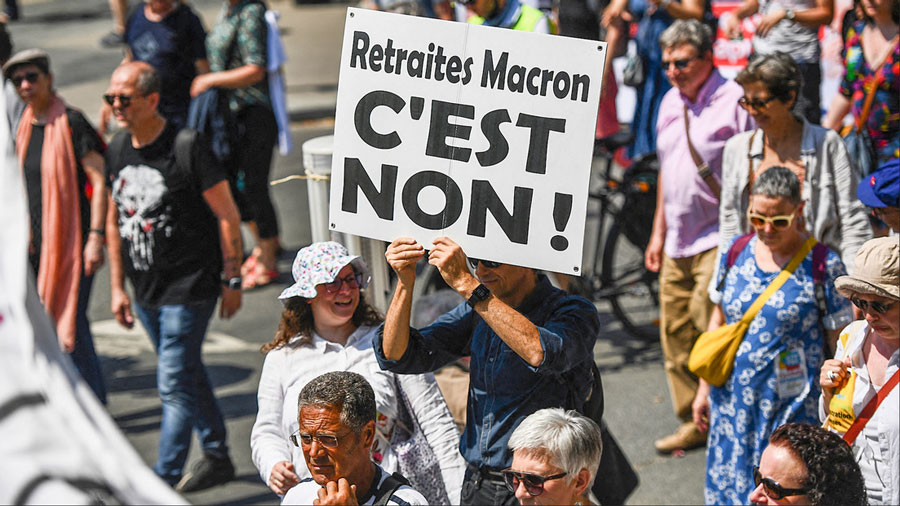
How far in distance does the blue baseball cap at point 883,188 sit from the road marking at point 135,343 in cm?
408

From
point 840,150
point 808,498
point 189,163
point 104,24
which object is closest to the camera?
point 808,498

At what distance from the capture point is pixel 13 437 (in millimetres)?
1415

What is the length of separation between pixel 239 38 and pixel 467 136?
4.56m

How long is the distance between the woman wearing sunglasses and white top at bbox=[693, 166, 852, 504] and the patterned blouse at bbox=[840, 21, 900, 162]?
4.85 feet

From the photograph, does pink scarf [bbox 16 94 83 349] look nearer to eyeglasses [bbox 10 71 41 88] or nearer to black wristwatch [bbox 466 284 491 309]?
eyeglasses [bbox 10 71 41 88]

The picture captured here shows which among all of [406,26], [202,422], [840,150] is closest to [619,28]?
[840,150]

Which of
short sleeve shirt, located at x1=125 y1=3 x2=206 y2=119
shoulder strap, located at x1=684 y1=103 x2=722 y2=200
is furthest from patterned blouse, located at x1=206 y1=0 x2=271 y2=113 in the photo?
shoulder strap, located at x1=684 y1=103 x2=722 y2=200

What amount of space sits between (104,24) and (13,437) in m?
21.4

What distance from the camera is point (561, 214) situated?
3182 millimetres

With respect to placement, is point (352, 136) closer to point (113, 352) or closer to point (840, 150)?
point (840, 150)

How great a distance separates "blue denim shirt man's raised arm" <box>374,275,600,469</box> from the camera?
3316mm

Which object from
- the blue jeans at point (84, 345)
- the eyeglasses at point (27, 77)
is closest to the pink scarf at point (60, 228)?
the blue jeans at point (84, 345)

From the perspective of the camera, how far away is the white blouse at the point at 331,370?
3.64 meters

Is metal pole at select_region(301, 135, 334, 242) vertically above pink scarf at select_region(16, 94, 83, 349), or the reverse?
metal pole at select_region(301, 135, 334, 242)
